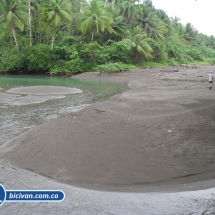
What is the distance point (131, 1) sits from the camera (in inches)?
1876

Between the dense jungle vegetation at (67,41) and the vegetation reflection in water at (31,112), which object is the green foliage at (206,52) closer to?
the dense jungle vegetation at (67,41)

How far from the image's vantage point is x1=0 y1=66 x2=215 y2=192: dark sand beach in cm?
575

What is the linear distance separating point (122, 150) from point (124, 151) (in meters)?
0.08

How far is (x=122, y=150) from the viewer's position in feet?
23.0

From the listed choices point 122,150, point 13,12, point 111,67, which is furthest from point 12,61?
point 122,150

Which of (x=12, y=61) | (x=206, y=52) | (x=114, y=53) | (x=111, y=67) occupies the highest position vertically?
(x=206, y=52)

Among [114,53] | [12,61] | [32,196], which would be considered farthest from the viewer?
[114,53]

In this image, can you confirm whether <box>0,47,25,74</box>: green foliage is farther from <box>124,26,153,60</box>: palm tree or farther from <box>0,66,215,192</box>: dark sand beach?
<box>0,66,215,192</box>: dark sand beach

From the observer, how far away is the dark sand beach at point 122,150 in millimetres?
5750

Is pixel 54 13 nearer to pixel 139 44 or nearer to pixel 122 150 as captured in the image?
pixel 139 44

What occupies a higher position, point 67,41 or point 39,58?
point 67,41

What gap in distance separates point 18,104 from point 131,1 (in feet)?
124

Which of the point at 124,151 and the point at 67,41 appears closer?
the point at 124,151

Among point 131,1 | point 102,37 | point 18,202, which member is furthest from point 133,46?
point 18,202
